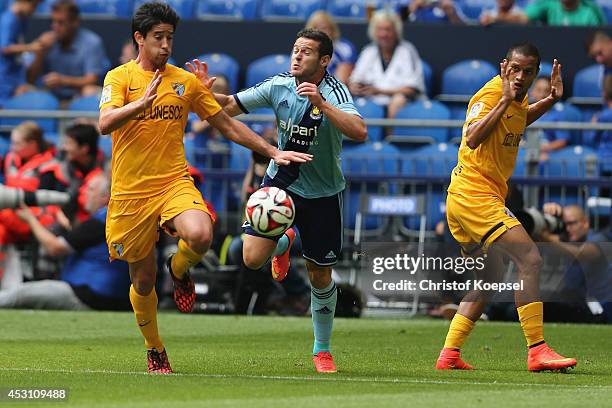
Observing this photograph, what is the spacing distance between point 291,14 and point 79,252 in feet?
22.4

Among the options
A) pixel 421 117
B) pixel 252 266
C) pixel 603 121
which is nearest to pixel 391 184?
pixel 421 117

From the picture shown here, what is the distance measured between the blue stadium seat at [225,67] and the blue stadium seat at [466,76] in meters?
2.99

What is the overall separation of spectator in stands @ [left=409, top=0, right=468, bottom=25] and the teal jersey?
33.0ft

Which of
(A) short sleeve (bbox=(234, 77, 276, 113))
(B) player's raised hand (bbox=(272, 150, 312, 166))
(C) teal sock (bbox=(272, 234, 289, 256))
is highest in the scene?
(A) short sleeve (bbox=(234, 77, 276, 113))

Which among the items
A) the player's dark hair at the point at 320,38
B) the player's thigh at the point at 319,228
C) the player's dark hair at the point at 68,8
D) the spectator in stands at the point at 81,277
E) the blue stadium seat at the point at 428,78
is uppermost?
the player's dark hair at the point at 68,8

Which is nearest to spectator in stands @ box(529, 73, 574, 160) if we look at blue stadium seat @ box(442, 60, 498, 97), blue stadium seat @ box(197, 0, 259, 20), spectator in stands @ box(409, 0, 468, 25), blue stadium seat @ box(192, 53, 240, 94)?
blue stadium seat @ box(442, 60, 498, 97)

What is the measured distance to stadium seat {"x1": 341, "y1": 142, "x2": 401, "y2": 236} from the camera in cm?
1692

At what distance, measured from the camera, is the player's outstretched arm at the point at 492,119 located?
32.0 feet

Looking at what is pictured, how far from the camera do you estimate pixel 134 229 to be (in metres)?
9.34

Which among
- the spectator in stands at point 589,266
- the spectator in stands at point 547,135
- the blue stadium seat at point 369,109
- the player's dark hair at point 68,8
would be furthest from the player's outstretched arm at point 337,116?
the player's dark hair at point 68,8

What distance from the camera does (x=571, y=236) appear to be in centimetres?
1544

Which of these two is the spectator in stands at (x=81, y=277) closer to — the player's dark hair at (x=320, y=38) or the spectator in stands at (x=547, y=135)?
the spectator in stands at (x=547, y=135)

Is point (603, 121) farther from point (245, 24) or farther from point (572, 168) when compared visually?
point (245, 24)

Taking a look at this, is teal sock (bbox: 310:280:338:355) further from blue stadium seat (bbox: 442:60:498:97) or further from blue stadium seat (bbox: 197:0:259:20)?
blue stadium seat (bbox: 197:0:259:20)
